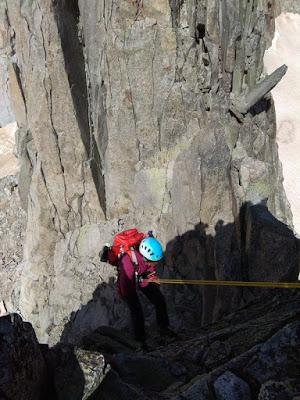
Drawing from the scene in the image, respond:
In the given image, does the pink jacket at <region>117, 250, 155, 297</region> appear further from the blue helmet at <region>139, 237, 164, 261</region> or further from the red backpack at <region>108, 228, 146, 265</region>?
the blue helmet at <region>139, 237, 164, 261</region>

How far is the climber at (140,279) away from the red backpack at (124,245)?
0.08ft

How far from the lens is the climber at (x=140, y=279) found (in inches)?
328

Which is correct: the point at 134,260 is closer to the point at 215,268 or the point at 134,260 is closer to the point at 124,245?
the point at 124,245

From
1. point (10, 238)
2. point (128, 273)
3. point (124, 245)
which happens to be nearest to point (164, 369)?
point (128, 273)

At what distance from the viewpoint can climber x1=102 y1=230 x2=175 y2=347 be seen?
833 cm

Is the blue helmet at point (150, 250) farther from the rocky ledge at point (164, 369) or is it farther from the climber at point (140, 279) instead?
the rocky ledge at point (164, 369)

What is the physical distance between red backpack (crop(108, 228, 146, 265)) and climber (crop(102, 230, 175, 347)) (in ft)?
0.08

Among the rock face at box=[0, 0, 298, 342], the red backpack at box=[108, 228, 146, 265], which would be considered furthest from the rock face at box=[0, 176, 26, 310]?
the red backpack at box=[108, 228, 146, 265]

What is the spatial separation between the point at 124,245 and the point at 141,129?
6.39 metres

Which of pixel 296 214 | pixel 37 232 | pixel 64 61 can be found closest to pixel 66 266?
pixel 37 232

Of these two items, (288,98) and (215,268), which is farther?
(288,98)

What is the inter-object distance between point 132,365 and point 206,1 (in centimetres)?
1083


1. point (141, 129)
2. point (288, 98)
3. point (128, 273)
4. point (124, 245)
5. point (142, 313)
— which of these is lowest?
point (142, 313)

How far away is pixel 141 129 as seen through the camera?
14062 millimetres
